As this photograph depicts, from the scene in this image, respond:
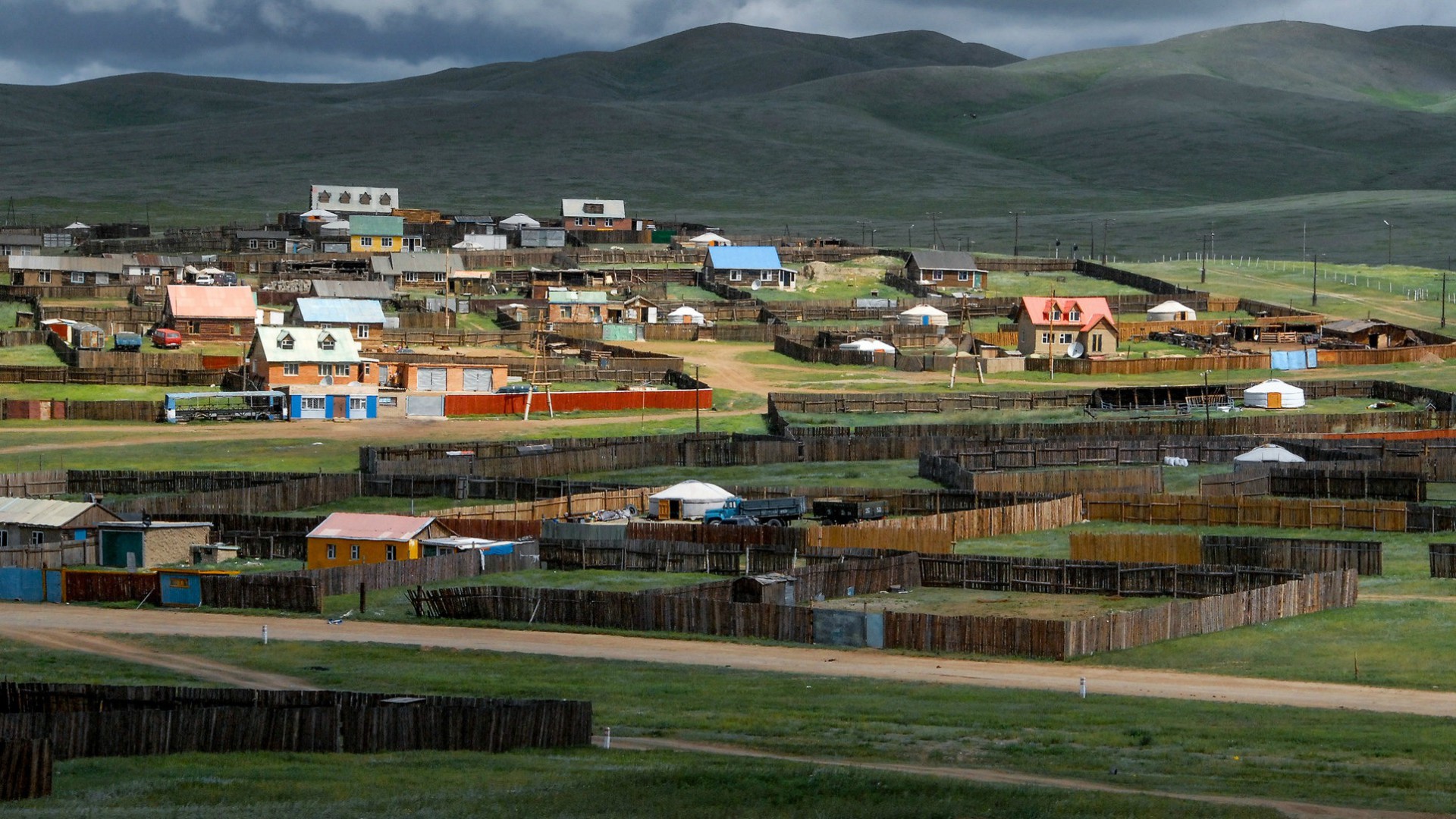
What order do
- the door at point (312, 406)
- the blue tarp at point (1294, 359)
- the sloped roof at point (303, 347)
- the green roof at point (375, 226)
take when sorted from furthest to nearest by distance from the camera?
the green roof at point (375, 226) → the blue tarp at point (1294, 359) → the sloped roof at point (303, 347) → the door at point (312, 406)

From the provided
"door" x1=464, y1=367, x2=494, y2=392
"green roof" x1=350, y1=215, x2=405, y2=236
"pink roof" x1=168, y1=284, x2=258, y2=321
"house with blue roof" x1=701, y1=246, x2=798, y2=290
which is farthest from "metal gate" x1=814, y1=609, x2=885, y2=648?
"green roof" x1=350, y1=215, x2=405, y2=236

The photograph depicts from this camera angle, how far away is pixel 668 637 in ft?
158

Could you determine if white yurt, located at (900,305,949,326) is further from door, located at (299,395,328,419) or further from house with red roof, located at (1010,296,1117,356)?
door, located at (299,395,328,419)

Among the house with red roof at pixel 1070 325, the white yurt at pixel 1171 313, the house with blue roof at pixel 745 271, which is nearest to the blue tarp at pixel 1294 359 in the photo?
the house with red roof at pixel 1070 325

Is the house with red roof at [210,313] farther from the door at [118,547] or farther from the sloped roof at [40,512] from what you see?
the door at [118,547]

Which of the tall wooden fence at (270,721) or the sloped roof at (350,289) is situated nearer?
the tall wooden fence at (270,721)

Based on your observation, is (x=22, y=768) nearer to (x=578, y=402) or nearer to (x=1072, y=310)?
(x=578, y=402)

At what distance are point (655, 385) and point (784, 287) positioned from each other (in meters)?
53.3

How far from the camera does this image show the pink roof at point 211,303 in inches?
4936

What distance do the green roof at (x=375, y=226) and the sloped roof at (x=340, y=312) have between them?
183 feet

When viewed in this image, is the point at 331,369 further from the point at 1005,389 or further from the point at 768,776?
the point at 768,776

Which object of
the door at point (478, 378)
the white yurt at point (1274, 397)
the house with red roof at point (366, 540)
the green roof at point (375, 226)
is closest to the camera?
the house with red roof at point (366, 540)

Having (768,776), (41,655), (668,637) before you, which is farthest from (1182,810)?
(41,655)

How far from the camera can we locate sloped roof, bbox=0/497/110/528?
2427 inches
